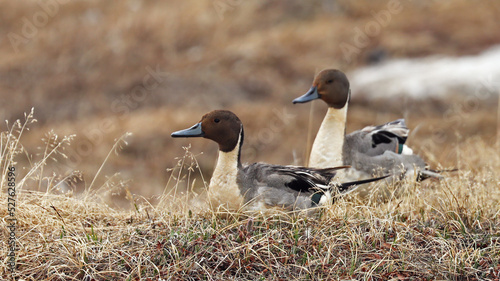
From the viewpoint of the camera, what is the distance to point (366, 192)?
4848 millimetres

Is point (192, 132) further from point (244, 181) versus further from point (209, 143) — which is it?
point (209, 143)

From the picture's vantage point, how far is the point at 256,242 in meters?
3.31

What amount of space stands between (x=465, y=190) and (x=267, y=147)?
24.3ft

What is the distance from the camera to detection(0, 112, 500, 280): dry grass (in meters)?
3.23

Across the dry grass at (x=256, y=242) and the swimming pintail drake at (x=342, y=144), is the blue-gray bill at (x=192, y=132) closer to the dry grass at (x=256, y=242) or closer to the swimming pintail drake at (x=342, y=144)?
the dry grass at (x=256, y=242)

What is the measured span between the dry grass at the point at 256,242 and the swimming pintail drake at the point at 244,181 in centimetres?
15

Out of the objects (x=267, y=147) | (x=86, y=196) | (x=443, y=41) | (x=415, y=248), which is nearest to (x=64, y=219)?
(x=86, y=196)

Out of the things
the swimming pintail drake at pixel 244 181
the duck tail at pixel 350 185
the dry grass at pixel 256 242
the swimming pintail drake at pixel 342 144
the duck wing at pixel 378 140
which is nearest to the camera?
the dry grass at pixel 256 242

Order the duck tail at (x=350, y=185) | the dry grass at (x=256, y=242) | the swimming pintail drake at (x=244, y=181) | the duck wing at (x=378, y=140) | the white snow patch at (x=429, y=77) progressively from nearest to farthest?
the dry grass at (x=256, y=242)
the swimming pintail drake at (x=244, y=181)
the duck tail at (x=350, y=185)
the duck wing at (x=378, y=140)
the white snow patch at (x=429, y=77)

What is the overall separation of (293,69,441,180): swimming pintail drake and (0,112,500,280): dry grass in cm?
93

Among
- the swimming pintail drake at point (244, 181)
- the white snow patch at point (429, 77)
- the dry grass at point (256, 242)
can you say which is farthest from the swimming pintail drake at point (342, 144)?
the white snow patch at point (429, 77)

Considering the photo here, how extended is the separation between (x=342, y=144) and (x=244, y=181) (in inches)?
49.0

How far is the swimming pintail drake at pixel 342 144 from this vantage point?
4934 mm

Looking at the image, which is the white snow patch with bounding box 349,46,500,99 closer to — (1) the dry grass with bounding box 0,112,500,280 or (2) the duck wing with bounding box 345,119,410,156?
(2) the duck wing with bounding box 345,119,410,156
